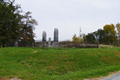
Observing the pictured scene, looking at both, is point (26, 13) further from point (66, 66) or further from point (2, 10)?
point (66, 66)

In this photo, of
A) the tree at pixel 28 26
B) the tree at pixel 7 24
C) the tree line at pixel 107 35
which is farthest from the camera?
the tree line at pixel 107 35

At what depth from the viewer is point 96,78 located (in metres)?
6.57

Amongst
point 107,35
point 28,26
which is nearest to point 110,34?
point 107,35

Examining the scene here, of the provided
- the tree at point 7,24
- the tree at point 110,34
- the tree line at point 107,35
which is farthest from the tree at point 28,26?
the tree at point 110,34

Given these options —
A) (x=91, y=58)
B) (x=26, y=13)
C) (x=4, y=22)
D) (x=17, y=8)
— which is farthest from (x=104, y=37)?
(x=91, y=58)

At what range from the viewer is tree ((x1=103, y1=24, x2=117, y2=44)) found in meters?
48.7

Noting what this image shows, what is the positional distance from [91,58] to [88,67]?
1.62 metres

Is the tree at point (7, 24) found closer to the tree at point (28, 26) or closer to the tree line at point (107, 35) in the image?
the tree at point (28, 26)

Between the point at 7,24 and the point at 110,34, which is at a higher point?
the point at 7,24

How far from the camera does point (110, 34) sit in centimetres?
4959

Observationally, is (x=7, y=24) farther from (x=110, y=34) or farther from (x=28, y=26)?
(x=110, y=34)

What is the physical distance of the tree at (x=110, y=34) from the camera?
160ft

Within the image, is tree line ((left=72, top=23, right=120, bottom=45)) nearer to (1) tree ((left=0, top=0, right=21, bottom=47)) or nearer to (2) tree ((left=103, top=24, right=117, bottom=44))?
(2) tree ((left=103, top=24, right=117, bottom=44))

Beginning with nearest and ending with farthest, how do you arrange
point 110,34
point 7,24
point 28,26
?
point 7,24 < point 28,26 < point 110,34
